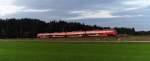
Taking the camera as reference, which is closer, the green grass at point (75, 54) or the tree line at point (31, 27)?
the green grass at point (75, 54)

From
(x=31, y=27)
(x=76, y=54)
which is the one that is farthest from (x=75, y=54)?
(x=31, y=27)

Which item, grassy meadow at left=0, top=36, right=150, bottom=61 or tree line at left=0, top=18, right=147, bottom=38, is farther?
tree line at left=0, top=18, right=147, bottom=38

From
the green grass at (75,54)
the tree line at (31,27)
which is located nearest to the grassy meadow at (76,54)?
the green grass at (75,54)

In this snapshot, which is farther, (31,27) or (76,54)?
(31,27)

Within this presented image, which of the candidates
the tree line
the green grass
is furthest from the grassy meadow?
the tree line

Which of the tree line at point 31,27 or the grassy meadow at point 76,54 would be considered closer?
the grassy meadow at point 76,54

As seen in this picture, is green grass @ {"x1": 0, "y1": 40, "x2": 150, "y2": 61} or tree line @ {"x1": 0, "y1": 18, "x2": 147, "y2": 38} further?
tree line @ {"x1": 0, "y1": 18, "x2": 147, "y2": 38}

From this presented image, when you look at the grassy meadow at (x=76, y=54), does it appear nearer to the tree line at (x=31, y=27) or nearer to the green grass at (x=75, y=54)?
the green grass at (x=75, y=54)

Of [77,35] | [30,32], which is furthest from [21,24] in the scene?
[77,35]

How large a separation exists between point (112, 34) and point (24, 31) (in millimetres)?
73029

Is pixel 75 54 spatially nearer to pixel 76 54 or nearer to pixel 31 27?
pixel 76 54

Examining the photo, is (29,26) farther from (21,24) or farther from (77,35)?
(77,35)

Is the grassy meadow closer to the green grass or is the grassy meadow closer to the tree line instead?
the green grass

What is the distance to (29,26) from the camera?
516 feet
